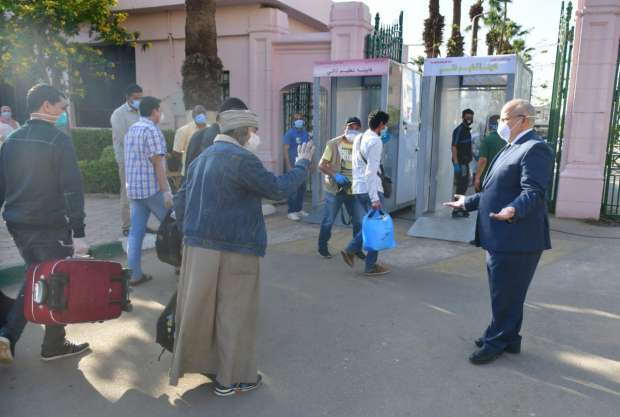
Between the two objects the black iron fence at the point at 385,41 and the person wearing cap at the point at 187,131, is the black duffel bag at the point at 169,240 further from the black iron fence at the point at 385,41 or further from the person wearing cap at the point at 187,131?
the black iron fence at the point at 385,41

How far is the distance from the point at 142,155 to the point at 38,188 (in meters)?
1.68

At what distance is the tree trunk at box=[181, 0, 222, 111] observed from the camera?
917 centimetres

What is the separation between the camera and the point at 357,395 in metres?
3.31

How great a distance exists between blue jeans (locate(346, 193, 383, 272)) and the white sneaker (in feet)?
11.4

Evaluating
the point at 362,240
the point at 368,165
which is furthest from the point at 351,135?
the point at 362,240

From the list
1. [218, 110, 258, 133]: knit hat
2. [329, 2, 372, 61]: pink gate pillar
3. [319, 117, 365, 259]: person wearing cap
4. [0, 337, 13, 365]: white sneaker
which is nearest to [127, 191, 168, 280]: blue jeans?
[0, 337, 13, 365]: white sneaker

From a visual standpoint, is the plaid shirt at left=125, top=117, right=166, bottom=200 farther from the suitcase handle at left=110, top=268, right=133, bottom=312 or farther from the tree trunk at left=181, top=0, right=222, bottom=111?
the tree trunk at left=181, top=0, right=222, bottom=111

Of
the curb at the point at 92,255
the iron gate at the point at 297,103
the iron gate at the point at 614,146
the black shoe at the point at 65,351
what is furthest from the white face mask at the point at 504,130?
the iron gate at the point at 297,103

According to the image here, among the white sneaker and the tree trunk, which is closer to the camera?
the white sneaker

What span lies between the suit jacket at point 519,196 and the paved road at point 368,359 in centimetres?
93

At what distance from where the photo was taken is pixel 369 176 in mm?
5664

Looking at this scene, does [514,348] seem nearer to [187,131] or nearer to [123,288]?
[123,288]

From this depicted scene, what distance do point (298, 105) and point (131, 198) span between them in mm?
7853

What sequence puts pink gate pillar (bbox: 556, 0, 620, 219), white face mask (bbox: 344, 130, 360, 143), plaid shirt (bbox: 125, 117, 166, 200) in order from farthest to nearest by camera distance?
pink gate pillar (bbox: 556, 0, 620, 219), white face mask (bbox: 344, 130, 360, 143), plaid shirt (bbox: 125, 117, 166, 200)
